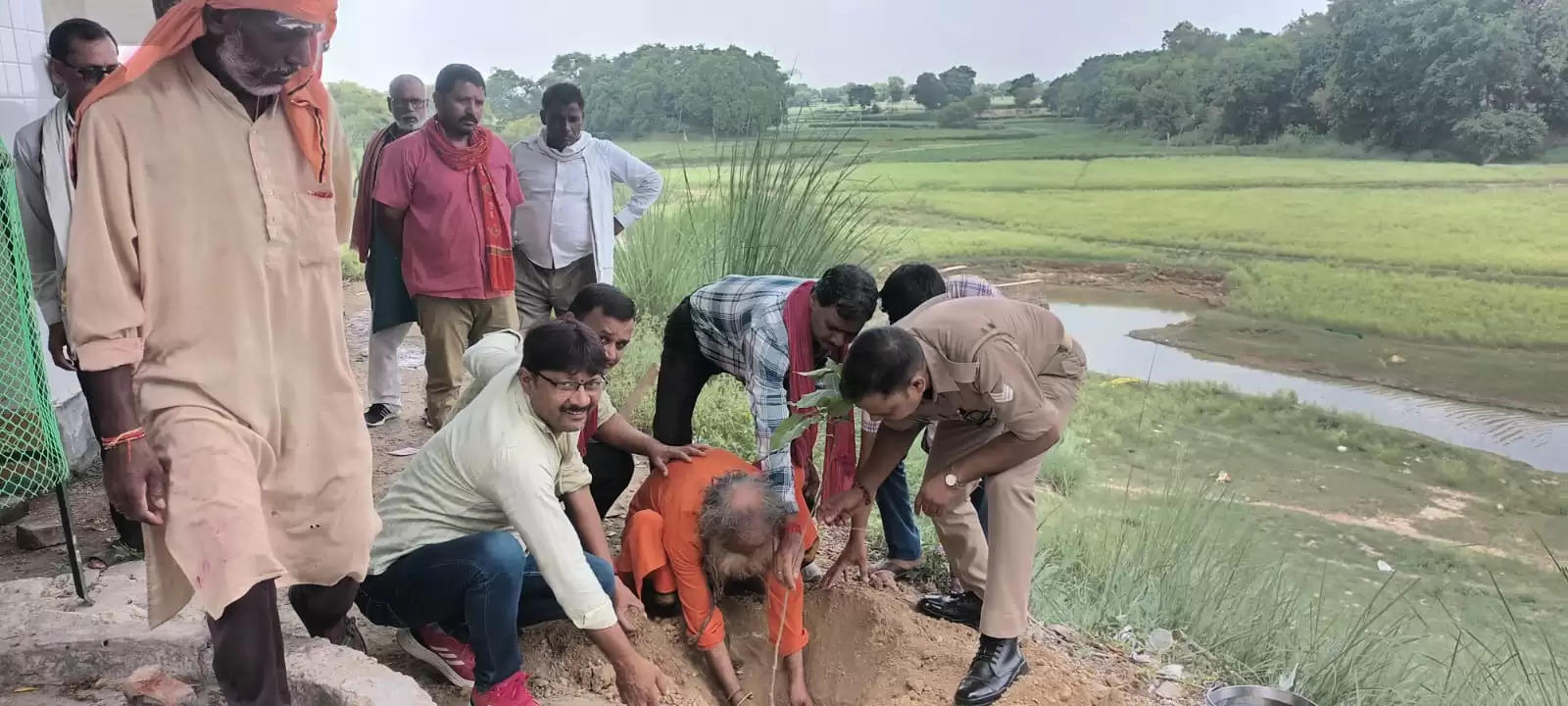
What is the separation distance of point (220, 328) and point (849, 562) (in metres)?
2.03

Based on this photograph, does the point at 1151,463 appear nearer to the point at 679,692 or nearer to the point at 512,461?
the point at 679,692

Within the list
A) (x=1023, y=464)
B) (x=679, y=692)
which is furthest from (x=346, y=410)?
(x=1023, y=464)

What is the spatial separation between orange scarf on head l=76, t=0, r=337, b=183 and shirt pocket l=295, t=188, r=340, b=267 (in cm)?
4

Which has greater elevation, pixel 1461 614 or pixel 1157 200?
pixel 1157 200

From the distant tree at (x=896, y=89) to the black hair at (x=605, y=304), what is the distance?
16.1 ft

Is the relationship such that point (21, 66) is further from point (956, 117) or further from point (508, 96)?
point (956, 117)

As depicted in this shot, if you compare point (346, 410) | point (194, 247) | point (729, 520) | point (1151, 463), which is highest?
point (194, 247)

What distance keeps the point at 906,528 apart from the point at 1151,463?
2845mm

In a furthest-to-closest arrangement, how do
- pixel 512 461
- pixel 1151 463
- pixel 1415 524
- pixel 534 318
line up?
pixel 1151 463 < pixel 1415 524 < pixel 534 318 < pixel 512 461

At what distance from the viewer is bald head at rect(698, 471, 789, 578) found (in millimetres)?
2670

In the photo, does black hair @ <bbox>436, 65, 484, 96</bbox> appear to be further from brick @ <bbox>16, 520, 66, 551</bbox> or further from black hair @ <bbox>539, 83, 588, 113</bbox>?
brick @ <bbox>16, 520, 66, 551</bbox>

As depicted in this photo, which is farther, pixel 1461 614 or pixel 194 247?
pixel 1461 614

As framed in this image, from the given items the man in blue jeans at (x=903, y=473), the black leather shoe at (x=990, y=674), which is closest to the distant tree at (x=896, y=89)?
the man in blue jeans at (x=903, y=473)

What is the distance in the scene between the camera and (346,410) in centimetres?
191
